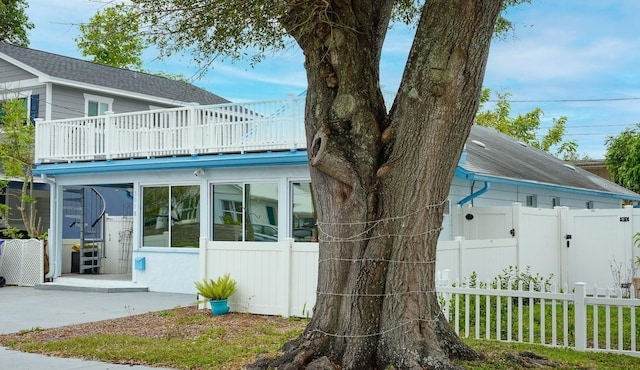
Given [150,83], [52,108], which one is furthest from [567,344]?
[150,83]

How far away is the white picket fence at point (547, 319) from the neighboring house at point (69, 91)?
14.1 metres

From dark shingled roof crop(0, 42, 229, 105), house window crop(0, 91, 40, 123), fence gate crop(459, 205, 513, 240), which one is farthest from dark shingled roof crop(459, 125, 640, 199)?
house window crop(0, 91, 40, 123)

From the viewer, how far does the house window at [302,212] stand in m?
15.2

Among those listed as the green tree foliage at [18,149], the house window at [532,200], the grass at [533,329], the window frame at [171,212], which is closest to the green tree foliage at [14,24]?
the green tree foliage at [18,149]

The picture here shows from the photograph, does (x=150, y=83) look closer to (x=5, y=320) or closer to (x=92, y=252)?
(x=92, y=252)

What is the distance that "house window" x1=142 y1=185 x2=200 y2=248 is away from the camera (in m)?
17.1

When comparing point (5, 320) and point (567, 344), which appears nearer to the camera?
point (567, 344)

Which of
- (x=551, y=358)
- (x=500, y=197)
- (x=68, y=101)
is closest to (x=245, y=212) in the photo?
(x=500, y=197)

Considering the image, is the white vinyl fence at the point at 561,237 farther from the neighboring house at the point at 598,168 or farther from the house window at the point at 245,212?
the neighboring house at the point at 598,168

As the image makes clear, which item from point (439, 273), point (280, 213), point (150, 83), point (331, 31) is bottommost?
point (439, 273)

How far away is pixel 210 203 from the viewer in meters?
16.7

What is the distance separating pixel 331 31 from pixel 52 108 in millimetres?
17491

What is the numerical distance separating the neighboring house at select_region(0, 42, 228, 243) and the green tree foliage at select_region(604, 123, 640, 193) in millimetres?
18460

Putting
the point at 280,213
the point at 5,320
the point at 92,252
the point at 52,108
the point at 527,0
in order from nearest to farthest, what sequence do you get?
the point at 527,0
the point at 5,320
the point at 280,213
the point at 92,252
the point at 52,108
